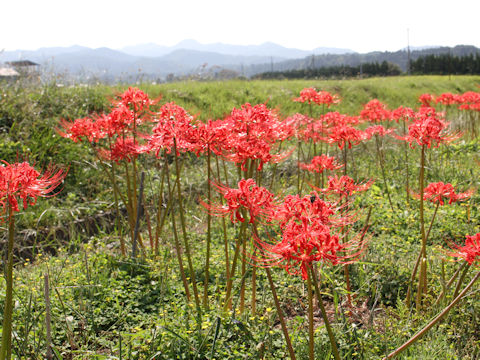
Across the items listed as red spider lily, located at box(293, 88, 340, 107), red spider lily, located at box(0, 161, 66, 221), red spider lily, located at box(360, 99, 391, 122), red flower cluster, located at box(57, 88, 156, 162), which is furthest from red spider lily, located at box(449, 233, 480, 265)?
red spider lily, located at box(360, 99, 391, 122)

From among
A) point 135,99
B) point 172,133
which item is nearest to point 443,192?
point 172,133

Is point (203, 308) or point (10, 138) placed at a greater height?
point (10, 138)

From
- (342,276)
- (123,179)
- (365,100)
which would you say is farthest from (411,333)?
(365,100)

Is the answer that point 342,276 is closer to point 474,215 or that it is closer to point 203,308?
point 203,308

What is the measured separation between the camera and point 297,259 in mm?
1323

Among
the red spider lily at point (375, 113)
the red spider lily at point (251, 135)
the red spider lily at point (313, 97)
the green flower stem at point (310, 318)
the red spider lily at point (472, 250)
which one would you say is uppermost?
the red spider lily at point (313, 97)

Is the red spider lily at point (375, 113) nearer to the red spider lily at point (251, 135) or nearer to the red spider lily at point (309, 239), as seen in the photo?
the red spider lily at point (251, 135)

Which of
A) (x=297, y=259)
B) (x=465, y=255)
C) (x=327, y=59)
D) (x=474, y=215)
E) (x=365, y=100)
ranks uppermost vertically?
(x=327, y=59)

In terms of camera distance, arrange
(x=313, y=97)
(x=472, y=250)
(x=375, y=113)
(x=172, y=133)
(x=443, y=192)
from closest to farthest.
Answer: (x=472, y=250) → (x=172, y=133) → (x=443, y=192) → (x=313, y=97) → (x=375, y=113)

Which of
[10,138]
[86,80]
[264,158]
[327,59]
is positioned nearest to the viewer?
[264,158]

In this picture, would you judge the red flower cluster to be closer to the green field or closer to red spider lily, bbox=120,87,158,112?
red spider lily, bbox=120,87,158,112

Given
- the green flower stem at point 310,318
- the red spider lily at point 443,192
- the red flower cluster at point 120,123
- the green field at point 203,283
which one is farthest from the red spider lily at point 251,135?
the red spider lily at point 443,192

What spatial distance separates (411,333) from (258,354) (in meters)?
1.07

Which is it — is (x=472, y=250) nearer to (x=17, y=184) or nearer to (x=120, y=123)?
(x=17, y=184)
